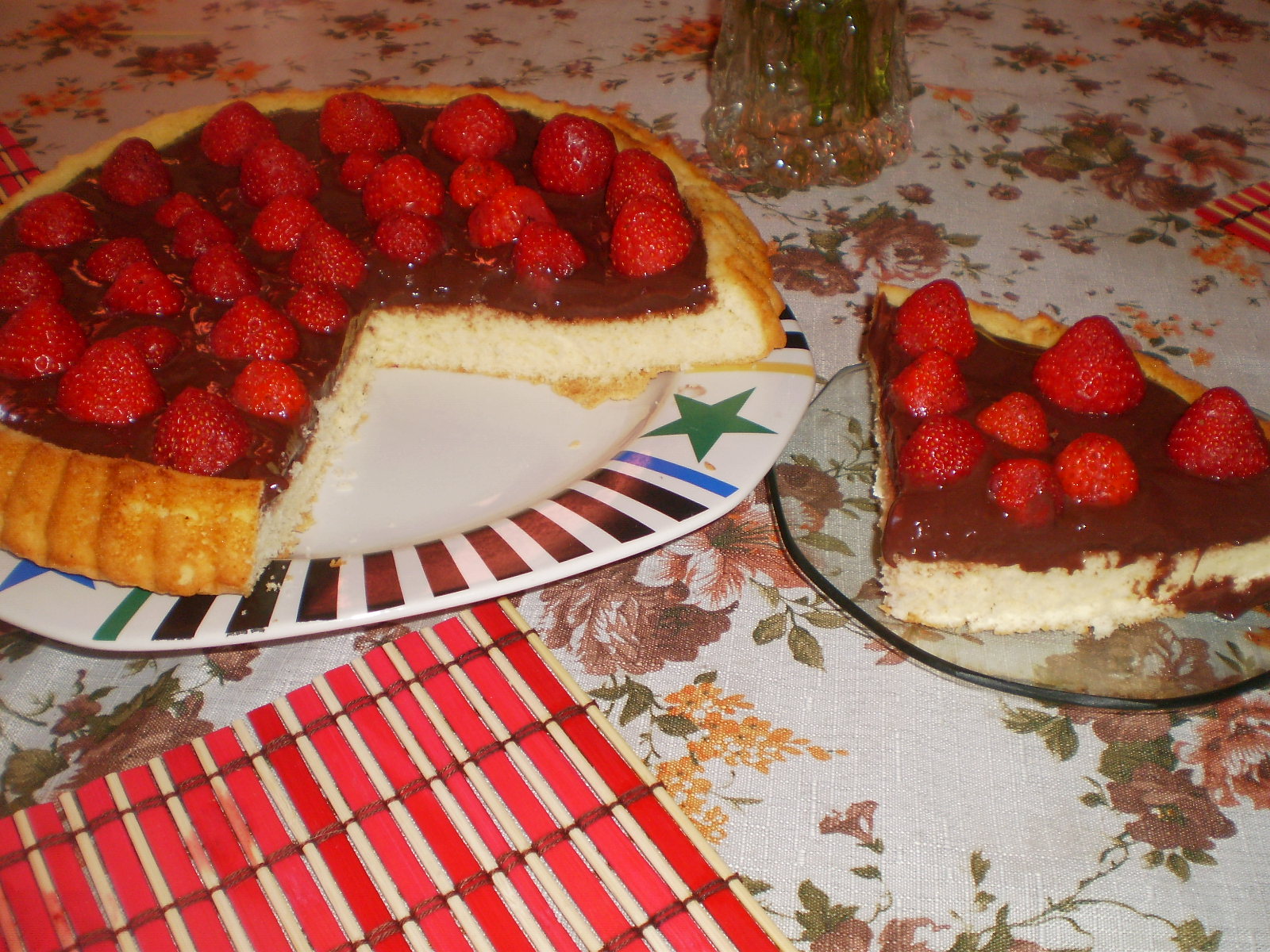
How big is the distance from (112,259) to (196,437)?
82cm

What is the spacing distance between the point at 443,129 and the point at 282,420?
3.85ft

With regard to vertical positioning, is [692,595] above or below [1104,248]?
below

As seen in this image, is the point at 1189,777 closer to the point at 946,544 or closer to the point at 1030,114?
the point at 946,544

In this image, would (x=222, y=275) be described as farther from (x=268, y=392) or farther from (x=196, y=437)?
(x=196, y=437)

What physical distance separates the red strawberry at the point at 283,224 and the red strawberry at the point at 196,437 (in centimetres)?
A: 72

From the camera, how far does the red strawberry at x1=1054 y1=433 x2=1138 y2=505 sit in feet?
5.78

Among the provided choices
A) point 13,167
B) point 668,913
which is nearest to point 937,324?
point 668,913

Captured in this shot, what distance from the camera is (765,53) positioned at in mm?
2840

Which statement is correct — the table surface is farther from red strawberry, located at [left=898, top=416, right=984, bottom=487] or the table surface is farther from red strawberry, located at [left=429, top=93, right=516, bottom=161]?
red strawberry, located at [left=429, top=93, right=516, bottom=161]

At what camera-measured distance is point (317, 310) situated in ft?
7.87

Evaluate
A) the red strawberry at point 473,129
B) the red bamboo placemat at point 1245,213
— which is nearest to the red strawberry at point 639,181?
the red strawberry at point 473,129

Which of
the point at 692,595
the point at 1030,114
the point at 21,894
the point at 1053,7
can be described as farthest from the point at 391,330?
the point at 1053,7

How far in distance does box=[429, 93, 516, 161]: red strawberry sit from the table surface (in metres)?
0.79

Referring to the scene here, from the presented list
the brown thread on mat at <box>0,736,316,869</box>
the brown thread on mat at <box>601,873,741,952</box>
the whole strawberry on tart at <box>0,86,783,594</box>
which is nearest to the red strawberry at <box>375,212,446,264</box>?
the whole strawberry on tart at <box>0,86,783,594</box>
